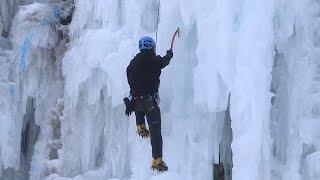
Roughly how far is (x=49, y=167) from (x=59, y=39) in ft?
6.06

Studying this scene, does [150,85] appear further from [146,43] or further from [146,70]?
[146,43]

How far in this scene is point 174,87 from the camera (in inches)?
295

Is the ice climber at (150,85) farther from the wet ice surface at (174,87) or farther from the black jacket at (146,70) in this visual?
the wet ice surface at (174,87)

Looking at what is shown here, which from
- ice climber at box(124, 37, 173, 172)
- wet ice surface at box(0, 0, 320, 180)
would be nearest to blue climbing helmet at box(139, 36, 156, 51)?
ice climber at box(124, 37, 173, 172)

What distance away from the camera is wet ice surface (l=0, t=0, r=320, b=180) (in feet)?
22.3

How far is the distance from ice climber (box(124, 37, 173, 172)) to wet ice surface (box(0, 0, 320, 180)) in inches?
23.6

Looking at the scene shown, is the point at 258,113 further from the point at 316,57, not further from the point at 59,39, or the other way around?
the point at 59,39

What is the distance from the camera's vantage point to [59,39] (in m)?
9.52

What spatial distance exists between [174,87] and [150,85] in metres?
0.80

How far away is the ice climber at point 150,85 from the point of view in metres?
6.66

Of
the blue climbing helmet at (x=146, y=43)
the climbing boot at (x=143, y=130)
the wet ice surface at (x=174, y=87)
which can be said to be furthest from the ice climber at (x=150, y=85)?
the wet ice surface at (x=174, y=87)

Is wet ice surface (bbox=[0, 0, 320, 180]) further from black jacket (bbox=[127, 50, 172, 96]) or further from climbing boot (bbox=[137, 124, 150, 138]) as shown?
climbing boot (bbox=[137, 124, 150, 138])

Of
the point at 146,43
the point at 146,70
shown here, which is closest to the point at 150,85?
the point at 146,70

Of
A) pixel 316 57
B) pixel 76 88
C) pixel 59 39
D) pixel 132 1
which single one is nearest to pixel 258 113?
pixel 316 57
